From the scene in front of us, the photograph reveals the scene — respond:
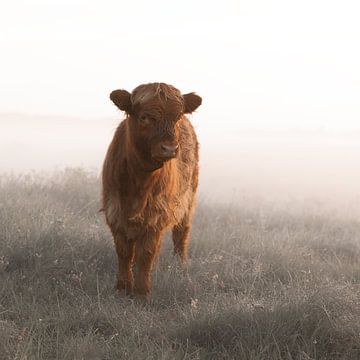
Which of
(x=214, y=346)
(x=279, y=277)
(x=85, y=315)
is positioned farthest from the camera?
(x=279, y=277)

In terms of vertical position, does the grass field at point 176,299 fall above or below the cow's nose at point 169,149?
below

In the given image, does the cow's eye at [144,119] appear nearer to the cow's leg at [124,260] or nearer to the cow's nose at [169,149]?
the cow's nose at [169,149]

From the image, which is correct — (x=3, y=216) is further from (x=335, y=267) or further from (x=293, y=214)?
(x=293, y=214)

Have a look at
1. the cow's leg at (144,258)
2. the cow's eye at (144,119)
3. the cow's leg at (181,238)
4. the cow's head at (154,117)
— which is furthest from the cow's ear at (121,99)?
the cow's leg at (181,238)

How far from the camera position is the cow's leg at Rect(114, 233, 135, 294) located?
4918 mm

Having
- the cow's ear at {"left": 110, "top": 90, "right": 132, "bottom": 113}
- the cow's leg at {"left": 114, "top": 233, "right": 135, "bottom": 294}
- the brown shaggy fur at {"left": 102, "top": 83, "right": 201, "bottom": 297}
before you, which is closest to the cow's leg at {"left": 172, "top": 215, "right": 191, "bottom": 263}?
the brown shaggy fur at {"left": 102, "top": 83, "right": 201, "bottom": 297}

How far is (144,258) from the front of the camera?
4902 mm

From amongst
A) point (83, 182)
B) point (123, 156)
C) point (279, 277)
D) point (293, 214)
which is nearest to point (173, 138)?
point (123, 156)

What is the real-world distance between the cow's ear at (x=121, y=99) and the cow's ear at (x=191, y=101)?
47 centimetres

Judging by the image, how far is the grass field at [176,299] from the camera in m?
3.73

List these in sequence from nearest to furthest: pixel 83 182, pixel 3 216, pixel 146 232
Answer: pixel 146 232
pixel 3 216
pixel 83 182

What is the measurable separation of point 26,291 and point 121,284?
2.71ft

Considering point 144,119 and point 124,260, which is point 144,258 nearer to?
point 124,260

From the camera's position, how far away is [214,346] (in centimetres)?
384
